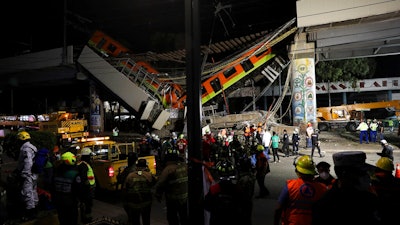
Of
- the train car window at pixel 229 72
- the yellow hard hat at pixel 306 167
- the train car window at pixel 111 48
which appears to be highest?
the train car window at pixel 111 48

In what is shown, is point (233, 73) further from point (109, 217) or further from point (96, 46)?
point (109, 217)

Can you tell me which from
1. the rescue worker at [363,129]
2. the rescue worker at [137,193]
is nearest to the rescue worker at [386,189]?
the rescue worker at [137,193]

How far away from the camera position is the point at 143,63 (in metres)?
25.3

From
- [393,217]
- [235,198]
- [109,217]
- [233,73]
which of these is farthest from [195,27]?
[233,73]

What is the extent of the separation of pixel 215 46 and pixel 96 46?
1044 cm

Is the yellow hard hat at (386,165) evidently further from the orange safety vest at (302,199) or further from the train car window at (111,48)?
the train car window at (111,48)

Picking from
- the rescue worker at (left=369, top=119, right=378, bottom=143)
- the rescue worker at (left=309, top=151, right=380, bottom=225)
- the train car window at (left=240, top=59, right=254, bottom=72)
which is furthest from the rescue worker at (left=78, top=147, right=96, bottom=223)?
the train car window at (left=240, top=59, right=254, bottom=72)

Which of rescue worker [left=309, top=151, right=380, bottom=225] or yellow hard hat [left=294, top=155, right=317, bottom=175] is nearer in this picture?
rescue worker [left=309, top=151, right=380, bottom=225]

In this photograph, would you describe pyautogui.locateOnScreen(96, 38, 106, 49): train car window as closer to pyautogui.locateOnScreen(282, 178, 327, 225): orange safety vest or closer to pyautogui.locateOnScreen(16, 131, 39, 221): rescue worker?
pyautogui.locateOnScreen(16, 131, 39, 221): rescue worker

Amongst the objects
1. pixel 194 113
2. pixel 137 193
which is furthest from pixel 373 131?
pixel 194 113

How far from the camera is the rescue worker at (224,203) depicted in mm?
3385

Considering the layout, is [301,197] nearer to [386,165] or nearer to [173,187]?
[386,165]

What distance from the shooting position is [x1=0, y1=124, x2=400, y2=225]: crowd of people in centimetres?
251

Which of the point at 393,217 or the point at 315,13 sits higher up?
the point at 315,13
